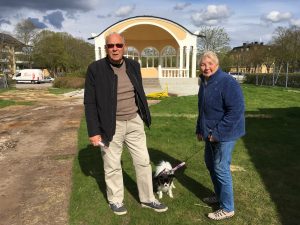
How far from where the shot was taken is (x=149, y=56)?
37.2 metres

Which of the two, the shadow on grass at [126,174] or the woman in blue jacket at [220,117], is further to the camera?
the shadow on grass at [126,174]

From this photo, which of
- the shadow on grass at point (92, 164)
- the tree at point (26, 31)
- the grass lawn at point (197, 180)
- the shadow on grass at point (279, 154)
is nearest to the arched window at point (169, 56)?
the shadow on grass at point (279, 154)

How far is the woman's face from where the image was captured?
388 centimetres

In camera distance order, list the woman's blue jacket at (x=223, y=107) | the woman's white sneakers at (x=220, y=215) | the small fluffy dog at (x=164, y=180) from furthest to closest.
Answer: the small fluffy dog at (x=164, y=180) < the woman's white sneakers at (x=220, y=215) < the woman's blue jacket at (x=223, y=107)

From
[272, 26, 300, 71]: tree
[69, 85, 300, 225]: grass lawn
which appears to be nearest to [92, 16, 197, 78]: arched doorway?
[272, 26, 300, 71]: tree

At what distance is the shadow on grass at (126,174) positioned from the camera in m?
5.19

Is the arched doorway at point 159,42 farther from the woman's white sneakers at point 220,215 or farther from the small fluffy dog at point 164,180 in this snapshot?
the woman's white sneakers at point 220,215

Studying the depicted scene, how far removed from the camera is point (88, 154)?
7160mm

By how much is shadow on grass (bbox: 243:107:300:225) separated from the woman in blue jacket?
35.1 inches

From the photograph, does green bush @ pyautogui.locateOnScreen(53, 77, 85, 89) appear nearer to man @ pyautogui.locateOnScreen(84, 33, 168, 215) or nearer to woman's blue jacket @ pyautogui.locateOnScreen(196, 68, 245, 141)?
man @ pyautogui.locateOnScreen(84, 33, 168, 215)

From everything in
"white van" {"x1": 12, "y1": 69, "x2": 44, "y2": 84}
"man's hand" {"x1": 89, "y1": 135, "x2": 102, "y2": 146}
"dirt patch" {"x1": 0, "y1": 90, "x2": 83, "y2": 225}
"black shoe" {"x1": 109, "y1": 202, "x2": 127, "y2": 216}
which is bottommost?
"white van" {"x1": 12, "y1": 69, "x2": 44, "y2": 84}

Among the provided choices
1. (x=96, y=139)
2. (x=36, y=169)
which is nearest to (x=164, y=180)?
(x=96, y=139)

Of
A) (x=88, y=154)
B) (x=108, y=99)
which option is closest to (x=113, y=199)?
(x=108, y=99)

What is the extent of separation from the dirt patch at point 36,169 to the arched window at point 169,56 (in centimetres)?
2579
